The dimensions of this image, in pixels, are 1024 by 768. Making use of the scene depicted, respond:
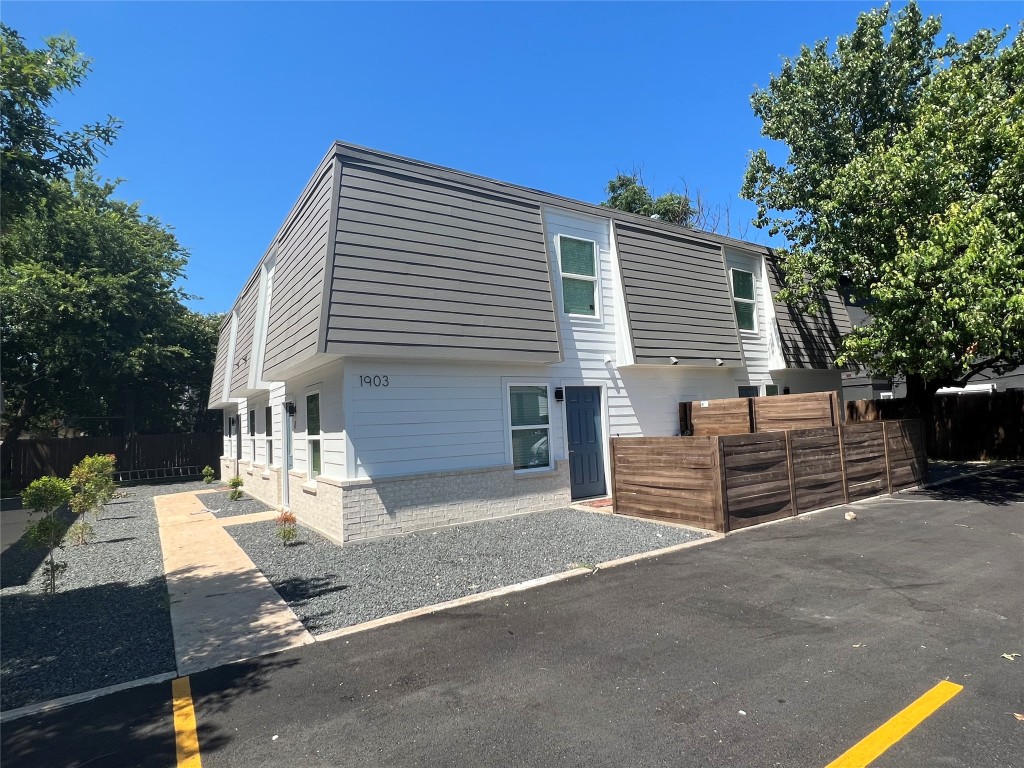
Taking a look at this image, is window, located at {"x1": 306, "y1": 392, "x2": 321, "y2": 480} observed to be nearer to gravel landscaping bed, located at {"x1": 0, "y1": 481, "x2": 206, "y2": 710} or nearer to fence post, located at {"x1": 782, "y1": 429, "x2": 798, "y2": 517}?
gravel landscaping bed, located at {"x1": 0, "y1": 481, "x2": 206, "y2": 710}

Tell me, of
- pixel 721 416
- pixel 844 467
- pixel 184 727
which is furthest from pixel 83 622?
pixel 844 467

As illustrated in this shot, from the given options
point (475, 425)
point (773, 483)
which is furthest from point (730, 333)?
point (475, 425)

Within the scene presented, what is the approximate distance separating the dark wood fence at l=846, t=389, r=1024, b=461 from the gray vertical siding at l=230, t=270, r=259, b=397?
59.4ft

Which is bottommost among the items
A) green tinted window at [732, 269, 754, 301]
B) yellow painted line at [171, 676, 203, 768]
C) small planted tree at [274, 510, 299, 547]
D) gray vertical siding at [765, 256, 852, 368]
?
yellow painted line at [171, 676, 203, 768]

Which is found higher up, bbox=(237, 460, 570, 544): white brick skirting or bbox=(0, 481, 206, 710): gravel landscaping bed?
bbox=(237, 460, 570, 544): white brick skirting

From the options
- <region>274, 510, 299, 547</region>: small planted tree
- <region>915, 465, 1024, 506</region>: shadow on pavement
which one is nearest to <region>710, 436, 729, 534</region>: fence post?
<region>915, 465, 1024, 506</region>: shadow on pavement

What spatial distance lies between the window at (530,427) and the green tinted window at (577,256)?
2567 millimetres

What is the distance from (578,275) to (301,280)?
5.14m

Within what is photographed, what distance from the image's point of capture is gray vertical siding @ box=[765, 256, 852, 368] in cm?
1408

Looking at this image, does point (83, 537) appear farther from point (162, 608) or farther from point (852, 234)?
point (852, 234)

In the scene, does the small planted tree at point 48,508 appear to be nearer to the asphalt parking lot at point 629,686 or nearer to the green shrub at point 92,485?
the green shrub at point 92,485

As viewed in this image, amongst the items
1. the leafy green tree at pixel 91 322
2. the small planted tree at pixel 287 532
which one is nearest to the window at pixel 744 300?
the small planted tree at pixel 287 532

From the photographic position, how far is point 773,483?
29.5 ft

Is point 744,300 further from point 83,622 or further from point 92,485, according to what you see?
point 92,485
